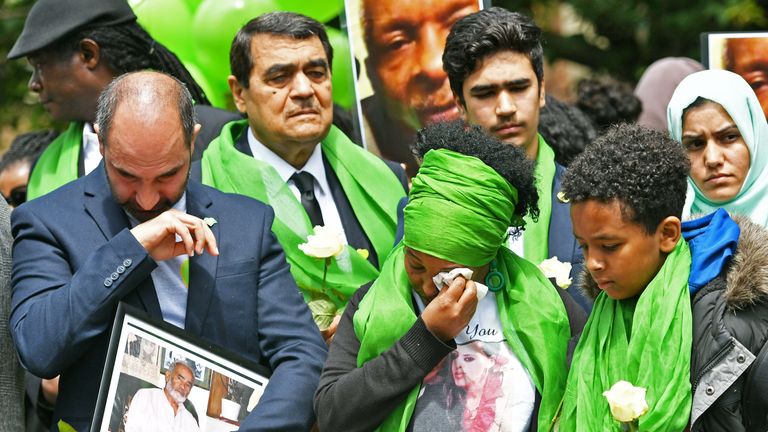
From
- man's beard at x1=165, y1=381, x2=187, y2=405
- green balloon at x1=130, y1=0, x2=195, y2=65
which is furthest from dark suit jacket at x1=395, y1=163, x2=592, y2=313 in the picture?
green balloon at x1=130, y1=0, x2=195, y2=65

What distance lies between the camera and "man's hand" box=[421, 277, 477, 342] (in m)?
→ 3.80

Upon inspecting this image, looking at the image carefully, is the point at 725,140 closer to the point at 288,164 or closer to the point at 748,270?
the point at 748,270

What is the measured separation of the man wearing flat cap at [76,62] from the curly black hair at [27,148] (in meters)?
1.16

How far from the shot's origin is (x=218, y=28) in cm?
627

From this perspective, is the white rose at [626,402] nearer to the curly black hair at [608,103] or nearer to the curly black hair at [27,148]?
the curly black hair at [608,103]

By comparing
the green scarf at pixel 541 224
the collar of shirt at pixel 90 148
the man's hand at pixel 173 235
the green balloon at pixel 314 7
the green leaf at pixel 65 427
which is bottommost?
Result: the green leaf at pixel 65 427

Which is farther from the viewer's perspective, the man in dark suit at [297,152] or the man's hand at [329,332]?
the man in dark suit at [297,152]

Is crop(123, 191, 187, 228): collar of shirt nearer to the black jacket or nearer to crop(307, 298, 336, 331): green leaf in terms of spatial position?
crop(307, 298, 336, 331): green leaf

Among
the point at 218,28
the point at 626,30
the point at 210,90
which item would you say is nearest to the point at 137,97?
the point at 218,28

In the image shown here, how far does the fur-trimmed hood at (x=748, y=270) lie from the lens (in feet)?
12.0

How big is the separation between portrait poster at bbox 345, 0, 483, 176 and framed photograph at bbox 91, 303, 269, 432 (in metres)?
1.71

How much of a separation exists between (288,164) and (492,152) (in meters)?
1.42

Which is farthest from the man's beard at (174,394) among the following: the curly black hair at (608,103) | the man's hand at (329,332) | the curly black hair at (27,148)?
the curly black hair at (608,103)

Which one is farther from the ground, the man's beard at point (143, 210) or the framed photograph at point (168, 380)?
the man's beard at point (143, 210)
